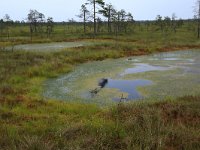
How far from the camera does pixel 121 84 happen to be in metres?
18.5

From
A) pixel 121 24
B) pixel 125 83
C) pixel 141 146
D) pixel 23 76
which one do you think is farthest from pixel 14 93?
pixel 121 24

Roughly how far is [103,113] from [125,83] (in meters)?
8.33

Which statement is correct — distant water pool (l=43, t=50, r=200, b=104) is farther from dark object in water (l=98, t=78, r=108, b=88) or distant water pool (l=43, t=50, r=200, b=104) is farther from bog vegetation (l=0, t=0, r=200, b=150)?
bog vegetation (l=0, t=0, r=200, b=150)

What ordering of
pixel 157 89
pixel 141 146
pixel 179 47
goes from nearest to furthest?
pixel 141 146
pixel 157 89
pixel 179 47

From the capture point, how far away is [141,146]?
5.87 meters

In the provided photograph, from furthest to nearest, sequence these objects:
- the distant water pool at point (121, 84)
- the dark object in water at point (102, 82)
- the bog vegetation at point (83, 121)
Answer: the dark object in water at point (102, 82) < the distant water pool at point (121, 84) < the bog vegetation at point (83, 121)

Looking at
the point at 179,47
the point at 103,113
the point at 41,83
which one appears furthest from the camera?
the point at 179,47

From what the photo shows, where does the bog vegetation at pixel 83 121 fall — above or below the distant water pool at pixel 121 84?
above

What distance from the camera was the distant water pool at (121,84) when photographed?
15.2 metres

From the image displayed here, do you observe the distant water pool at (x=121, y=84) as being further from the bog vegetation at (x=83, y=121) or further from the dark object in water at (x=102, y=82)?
the bog vegetation at (x=83, y=121)

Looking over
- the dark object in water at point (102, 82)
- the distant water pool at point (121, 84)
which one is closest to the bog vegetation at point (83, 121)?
the distant water pool at point (121, 84)

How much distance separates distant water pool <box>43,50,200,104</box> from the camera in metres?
15.2

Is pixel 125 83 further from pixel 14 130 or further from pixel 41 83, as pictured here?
pixel 14 130

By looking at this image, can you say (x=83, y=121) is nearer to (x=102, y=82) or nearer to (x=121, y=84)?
(x=121, y=84)
